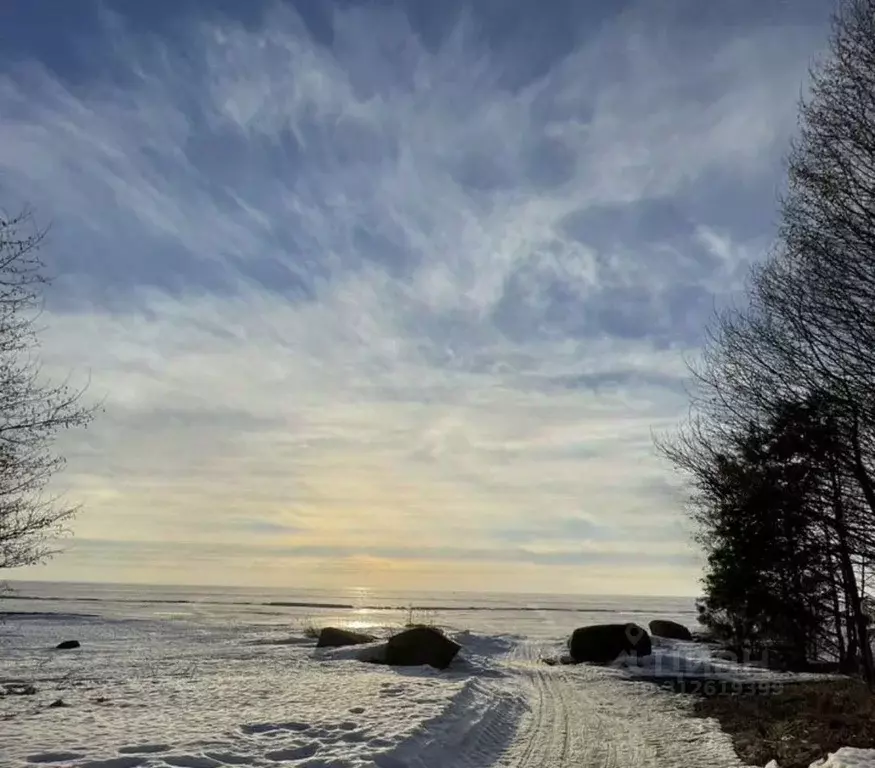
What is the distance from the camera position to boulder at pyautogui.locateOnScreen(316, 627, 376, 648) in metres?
32.2

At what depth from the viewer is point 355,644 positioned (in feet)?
104

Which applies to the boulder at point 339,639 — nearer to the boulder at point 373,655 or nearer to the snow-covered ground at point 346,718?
the snow-covered ground at point 346,718

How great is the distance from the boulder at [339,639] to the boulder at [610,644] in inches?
330

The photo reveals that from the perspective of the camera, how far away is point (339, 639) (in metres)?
32.5

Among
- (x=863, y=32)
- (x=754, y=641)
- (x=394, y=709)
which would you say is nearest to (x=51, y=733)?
(x=394, y=709)

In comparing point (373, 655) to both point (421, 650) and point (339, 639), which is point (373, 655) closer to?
point (421, 650)

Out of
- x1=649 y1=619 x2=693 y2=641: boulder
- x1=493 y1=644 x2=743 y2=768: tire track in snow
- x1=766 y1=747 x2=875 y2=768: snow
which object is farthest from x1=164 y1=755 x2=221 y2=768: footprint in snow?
x1=649 y1=619 x2=693 y2=641: boulder

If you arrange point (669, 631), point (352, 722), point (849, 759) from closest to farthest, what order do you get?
point (849, 759) < point (352, 722) < point (669, 631)

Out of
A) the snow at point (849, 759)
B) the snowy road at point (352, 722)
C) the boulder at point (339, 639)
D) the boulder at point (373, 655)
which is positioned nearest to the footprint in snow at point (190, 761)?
the snowy road at point (352, 722)

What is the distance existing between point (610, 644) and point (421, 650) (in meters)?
9.70

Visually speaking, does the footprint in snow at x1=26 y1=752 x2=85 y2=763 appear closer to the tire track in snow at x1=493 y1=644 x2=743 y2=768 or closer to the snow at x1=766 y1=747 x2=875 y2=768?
the tire track in snow at x1=493 y1=644 x2=743 y2=768

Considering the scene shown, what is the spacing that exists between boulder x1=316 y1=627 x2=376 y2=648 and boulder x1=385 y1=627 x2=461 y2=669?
7420 millimetres

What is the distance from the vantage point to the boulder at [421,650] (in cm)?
2409

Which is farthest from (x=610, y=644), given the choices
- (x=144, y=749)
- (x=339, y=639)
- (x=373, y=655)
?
(x=144, y=749)
